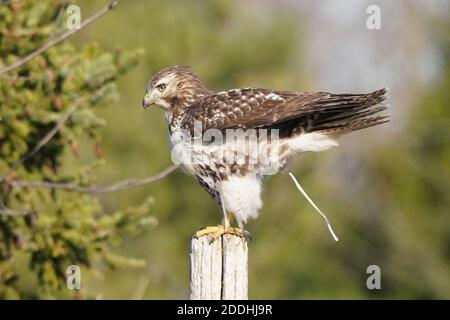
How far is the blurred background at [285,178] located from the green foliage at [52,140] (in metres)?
6.45

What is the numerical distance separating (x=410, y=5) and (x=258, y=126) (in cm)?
1529

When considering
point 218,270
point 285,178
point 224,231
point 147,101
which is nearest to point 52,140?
point 147,101

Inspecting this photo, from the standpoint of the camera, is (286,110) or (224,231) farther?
(286,110)

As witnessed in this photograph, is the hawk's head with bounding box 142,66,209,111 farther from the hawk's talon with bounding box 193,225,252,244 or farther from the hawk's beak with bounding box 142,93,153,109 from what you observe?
the hawk's talon with bounding box 193,225,252,244

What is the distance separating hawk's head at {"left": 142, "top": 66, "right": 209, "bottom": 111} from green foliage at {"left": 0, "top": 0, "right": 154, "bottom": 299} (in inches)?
9.5

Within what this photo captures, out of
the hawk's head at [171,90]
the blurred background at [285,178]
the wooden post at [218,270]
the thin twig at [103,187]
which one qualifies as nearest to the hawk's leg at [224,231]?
the wooden post at [218,270]

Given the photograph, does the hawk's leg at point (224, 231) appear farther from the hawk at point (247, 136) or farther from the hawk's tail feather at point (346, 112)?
the hawk's tail feather at point (346, 112)

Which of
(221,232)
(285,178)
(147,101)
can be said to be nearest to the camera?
(221,232)

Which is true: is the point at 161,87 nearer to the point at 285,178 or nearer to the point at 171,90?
the point at 171,90

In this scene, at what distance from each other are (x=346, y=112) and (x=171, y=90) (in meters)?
1.46

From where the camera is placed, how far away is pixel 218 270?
5.50 meters

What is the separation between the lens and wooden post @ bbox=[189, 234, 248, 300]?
5422 millimetres

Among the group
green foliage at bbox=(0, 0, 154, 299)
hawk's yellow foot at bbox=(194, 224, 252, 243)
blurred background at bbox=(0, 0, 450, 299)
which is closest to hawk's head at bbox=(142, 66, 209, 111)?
green foliage at bbox=(0, 0, 154, 299)
